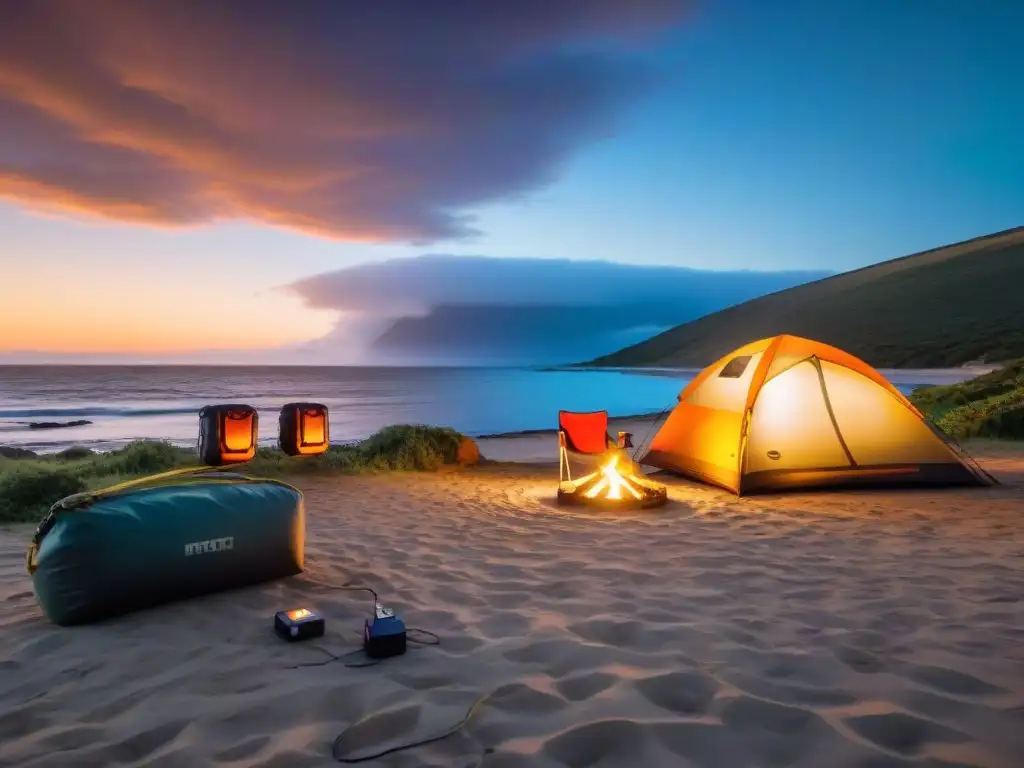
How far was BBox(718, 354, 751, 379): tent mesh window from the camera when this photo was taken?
7812 mm

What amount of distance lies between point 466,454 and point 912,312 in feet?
215

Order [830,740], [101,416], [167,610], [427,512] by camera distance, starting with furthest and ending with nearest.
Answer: [101,416] < [427,512] < [167,610] < [830,740]

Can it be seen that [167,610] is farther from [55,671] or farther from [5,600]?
[5,600]

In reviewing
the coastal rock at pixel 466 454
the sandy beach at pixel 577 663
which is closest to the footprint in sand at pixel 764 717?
the sandy beach at pixel 577 663

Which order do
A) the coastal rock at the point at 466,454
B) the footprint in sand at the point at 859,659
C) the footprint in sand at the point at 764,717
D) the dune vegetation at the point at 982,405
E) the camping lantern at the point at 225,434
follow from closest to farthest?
the footprint in sand at the point at 764,717, the footprint in sand at the point at 859,659, the camping lantern at the point at 225,434, the coastal rock at the point at 466,454, the dune vegetation at the point at 982,405

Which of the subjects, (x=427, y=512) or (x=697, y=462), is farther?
(x=697, y=462)

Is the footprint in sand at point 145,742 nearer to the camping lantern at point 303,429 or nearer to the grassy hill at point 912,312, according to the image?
the camping lantern at point 303,429

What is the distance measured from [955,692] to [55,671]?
3.68 m

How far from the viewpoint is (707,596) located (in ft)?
12.6

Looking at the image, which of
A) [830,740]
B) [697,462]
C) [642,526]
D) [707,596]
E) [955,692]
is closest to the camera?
[830,740]

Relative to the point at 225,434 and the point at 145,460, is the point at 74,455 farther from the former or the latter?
the point at 225,434

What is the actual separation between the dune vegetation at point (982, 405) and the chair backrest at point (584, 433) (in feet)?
28.4

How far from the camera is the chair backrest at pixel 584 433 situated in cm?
789

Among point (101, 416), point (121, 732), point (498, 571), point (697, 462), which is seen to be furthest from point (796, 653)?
point (101, 416)
